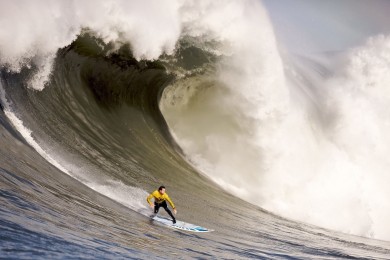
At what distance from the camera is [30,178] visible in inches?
262

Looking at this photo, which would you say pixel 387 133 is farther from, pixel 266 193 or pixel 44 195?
pixel 44 195

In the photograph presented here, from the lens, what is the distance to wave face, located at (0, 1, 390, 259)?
6.50 m

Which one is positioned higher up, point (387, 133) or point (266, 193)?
point (387, 133)

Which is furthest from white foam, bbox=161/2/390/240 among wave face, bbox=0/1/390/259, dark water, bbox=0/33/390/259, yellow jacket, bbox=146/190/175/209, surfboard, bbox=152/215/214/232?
surfboard, bbox=152/215/214/232

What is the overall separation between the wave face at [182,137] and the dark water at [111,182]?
0.12 feet

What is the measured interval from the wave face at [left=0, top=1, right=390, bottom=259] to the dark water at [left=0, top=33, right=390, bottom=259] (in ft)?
0.12

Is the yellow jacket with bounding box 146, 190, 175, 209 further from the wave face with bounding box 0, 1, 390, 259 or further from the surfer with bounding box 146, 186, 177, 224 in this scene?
the wave face with bounding box 0, 1, 390, 259

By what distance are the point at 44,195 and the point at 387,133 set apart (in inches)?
511

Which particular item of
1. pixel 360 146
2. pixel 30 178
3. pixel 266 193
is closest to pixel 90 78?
pixel 266 193

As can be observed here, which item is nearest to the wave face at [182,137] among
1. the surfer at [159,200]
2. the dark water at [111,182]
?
the dark water at [111,182]

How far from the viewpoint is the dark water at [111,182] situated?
5062mm

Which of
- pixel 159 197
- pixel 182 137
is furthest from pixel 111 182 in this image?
pixel 182 137

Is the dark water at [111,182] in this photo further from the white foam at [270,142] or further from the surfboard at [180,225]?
the white foam at [270,142]

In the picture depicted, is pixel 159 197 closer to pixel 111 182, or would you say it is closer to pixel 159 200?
pixel 159 200
